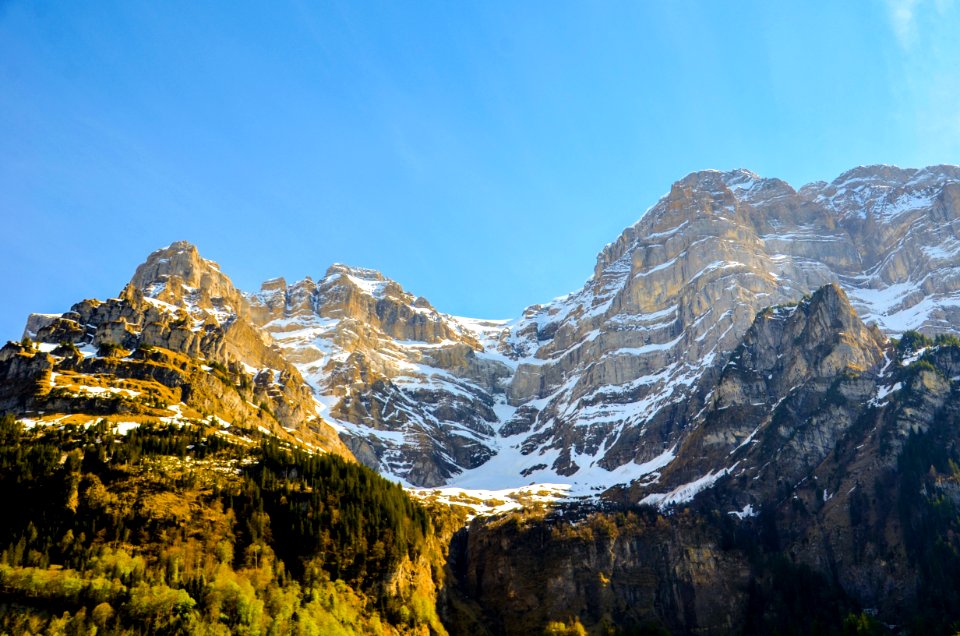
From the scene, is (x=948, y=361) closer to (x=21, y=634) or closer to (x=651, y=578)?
(x=651, y=578)

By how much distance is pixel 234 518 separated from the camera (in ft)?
365

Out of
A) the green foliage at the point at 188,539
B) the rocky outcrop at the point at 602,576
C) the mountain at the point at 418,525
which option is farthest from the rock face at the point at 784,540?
the green foliage at the point at 188,539

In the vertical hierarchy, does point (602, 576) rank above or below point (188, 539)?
below

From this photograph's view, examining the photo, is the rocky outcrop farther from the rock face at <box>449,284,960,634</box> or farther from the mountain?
the mountain

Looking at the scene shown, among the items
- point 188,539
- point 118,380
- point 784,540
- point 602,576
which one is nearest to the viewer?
point 188,539

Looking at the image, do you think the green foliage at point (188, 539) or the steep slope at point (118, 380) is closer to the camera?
the green foliage at point (188, 539)

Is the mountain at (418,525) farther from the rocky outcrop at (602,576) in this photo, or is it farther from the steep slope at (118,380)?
the steep slope at (118,380)

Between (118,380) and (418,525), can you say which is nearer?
(418,525)

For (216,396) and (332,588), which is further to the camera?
(216,396)

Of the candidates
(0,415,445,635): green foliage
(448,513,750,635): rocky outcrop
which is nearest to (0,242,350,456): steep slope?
(0,415,445,635): green foliage

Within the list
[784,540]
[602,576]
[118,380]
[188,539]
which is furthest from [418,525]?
[784,540]

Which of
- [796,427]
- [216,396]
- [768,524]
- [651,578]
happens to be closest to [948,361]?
[796,427]

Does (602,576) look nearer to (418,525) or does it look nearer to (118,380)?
(418,525)

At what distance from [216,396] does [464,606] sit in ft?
244
